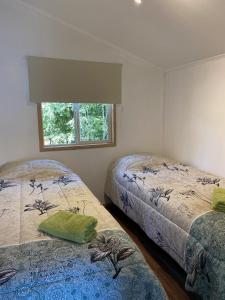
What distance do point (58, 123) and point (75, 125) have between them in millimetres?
222

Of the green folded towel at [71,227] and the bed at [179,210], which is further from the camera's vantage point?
the bed at [179,210]

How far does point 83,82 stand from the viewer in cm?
310

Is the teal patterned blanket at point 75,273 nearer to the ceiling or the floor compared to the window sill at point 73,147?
nearer to the floor

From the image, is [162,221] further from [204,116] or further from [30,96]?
[30,96]

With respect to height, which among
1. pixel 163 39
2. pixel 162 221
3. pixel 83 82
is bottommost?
pixel 162 221

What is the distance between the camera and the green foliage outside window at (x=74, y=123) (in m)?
3.15

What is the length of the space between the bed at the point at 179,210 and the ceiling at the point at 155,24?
1.34 m

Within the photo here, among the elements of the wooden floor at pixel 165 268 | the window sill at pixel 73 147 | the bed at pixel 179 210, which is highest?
the window sill at pixel 73 147

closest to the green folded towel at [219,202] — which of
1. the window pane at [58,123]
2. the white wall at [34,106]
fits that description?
the white wall at [34,106]

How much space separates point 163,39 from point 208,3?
0.84 metres

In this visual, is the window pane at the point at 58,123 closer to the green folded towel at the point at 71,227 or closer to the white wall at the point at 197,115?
the white wall at the point at 197,115

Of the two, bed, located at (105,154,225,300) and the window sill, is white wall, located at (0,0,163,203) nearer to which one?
the window sill

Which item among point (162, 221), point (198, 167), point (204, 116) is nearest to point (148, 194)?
point (162, 221)

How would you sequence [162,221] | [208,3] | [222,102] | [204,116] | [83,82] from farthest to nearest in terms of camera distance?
1. [83,82]
2. [204,116]
3. [222,102]
4. [162,221]
5. [208,3]
